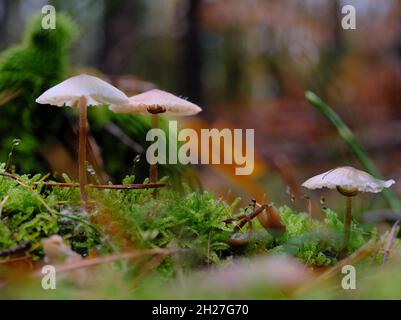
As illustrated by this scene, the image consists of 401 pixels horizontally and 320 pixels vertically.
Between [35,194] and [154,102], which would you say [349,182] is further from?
[35,194]

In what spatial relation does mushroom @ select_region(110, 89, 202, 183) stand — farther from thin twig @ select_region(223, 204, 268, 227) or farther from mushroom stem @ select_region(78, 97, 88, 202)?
thin twig @ select_region(223, 204, 268, 227)

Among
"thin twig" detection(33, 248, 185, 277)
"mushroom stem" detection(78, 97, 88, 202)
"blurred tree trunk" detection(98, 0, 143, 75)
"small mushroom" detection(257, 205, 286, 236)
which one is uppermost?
"blurred tree trunk" detection(98, 0, 143, 75)

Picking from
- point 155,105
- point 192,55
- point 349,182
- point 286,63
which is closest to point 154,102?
Answer: point 155,105

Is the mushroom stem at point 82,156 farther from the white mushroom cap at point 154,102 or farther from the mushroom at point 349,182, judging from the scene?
the mushroom at point 349,182

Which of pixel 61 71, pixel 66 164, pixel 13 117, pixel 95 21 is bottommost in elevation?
pixel 66 164

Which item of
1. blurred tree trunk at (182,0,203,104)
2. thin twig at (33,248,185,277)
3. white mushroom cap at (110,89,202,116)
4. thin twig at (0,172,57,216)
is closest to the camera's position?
thin twig at (33,248,185,277)

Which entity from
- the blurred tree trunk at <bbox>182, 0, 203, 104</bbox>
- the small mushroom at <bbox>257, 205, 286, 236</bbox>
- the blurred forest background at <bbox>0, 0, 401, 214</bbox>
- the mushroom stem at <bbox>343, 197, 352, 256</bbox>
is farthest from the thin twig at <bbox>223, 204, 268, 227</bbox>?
the blurred tree trunk at <bbox>182, 0, 203, 104</bbox>

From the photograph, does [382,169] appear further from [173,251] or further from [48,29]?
[173,251]
